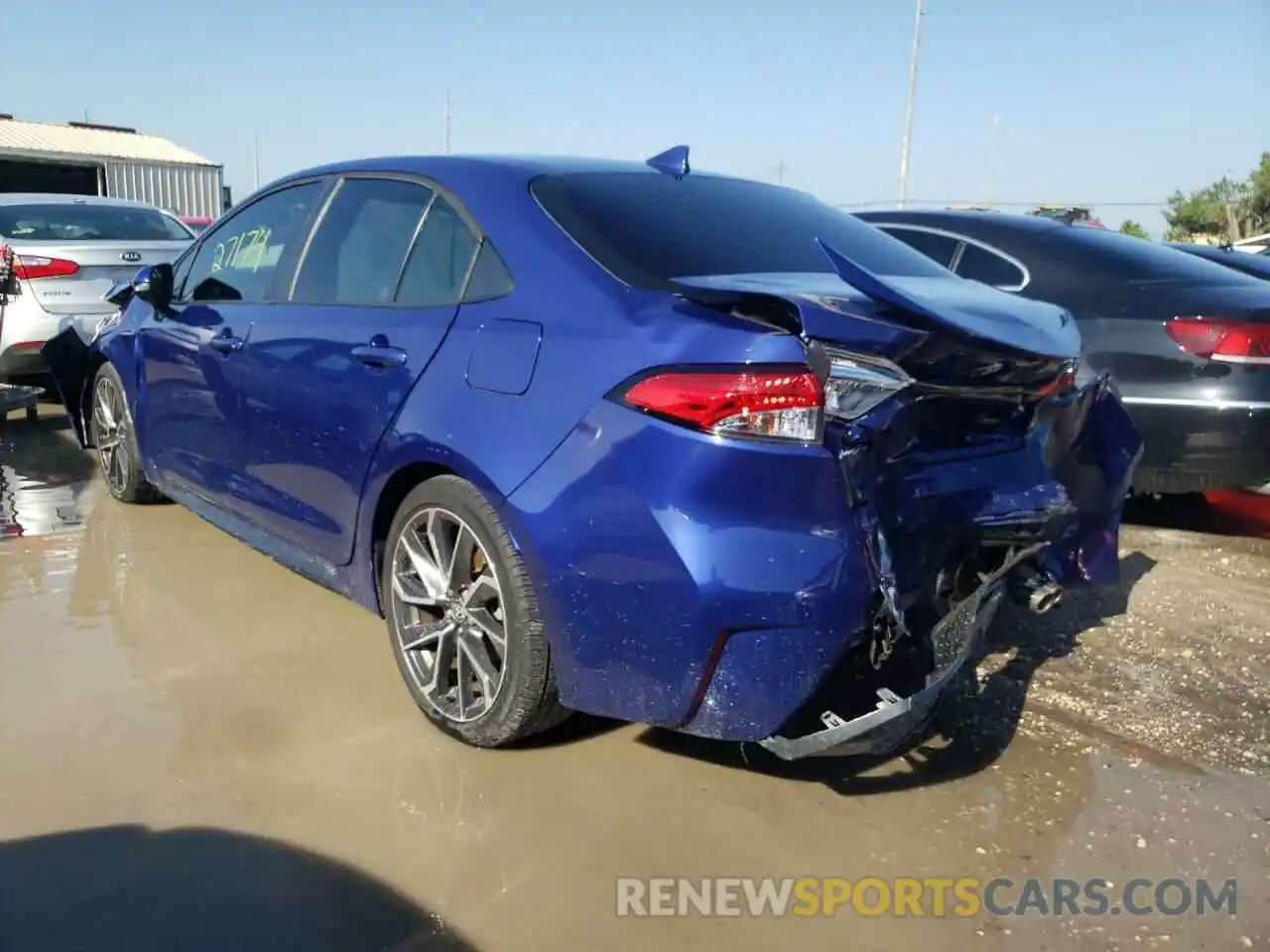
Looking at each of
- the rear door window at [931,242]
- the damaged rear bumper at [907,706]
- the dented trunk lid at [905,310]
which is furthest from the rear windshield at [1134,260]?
the damaged rear bumper at [907,706]

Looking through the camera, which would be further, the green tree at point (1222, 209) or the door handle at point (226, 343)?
the green tree at point (1222, 209)

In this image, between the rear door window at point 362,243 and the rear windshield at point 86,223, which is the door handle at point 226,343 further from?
the rear windshield at point 86,223

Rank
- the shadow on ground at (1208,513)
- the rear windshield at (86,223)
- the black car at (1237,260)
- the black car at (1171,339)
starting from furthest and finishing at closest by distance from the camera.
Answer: the rear windshield at (86,223) < the black car at (1237,260) < the shadow on ground at (1208,513) < the black car at (1171,339)

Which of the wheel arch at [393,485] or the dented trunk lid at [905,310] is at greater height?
the dented trunk lid at [905,310]

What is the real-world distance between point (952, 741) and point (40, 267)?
6371 millimetres

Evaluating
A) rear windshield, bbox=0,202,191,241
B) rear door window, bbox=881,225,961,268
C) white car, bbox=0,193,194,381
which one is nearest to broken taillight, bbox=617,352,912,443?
rear door window, bbox=881,225,961,268

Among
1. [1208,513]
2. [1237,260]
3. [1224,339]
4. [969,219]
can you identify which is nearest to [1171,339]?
[1224,339]

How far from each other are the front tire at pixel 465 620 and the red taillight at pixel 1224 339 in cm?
333

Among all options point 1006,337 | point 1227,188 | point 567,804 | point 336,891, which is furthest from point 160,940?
point 1227,188

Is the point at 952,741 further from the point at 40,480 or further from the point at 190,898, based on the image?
the point at 40,480

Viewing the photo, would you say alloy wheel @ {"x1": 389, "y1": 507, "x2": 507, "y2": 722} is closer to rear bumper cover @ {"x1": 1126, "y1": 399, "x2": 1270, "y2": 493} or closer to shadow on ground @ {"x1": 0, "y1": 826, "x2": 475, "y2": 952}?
shadow on ground @ {"x1": 0, "y1": 826, "x2": 475, "y2": 952}

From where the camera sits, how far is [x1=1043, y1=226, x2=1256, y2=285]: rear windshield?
4926 millimetres

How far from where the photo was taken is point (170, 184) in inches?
1152

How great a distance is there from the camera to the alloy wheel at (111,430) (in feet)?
16.8
